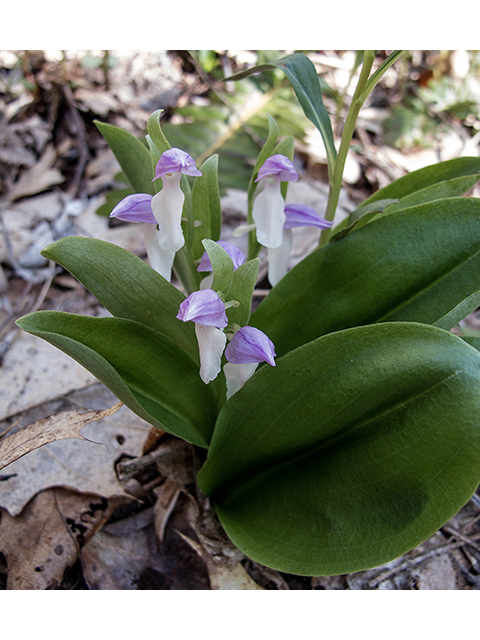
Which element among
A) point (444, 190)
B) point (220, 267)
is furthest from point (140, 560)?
point (444, 190)

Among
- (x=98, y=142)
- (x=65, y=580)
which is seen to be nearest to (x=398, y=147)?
(x=98, y=142)

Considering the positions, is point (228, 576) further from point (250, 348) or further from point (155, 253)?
point (155, 253)

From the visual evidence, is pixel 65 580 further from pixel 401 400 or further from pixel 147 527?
pixel 401 400

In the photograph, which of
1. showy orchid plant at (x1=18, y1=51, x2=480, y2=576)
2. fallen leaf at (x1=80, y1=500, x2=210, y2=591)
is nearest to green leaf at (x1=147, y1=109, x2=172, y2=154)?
showy orchid plant at (x1=18, y1=51, x2=480, y2=576)

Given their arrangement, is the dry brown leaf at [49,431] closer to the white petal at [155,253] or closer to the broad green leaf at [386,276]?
the white petal at [155,253]

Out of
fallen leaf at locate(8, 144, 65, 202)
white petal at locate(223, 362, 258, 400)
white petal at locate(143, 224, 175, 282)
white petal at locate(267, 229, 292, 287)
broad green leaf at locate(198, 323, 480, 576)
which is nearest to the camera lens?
broad green leaf at locate(198, 323, 480, 576)

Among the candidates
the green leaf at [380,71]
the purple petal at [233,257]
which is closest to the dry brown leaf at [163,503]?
the purple petal at [233,257]

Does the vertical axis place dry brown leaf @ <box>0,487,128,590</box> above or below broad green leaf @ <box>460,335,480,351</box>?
below

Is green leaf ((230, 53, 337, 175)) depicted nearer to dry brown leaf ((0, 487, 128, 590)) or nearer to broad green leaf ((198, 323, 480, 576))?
broad green leaf ((198, 323, 480, 576))
